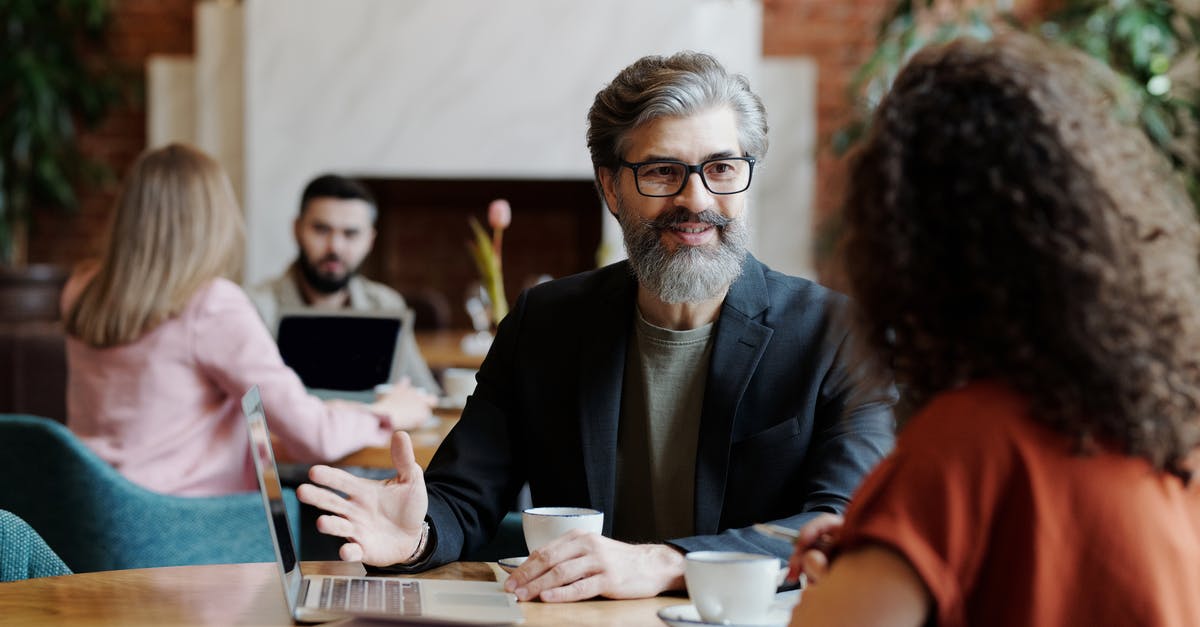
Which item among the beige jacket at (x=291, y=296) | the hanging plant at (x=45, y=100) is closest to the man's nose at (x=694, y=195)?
Result: the beige jacket at (x=291, y=296)

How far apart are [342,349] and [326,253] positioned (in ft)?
3.92

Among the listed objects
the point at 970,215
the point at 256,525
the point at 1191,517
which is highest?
the point at 970,215

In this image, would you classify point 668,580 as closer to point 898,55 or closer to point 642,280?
point 642,280

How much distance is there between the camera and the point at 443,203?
705 cm

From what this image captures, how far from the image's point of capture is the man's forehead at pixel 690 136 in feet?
5.61

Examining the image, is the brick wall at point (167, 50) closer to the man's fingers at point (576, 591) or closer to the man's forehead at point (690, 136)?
the man's forehead at point (690, 136)

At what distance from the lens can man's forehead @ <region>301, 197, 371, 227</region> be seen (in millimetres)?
4027

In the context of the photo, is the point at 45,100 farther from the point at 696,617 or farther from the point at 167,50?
the point at 696,617

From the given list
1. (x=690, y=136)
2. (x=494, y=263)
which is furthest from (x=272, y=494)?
(x=494, y=263)

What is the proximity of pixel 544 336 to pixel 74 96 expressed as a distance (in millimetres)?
6002

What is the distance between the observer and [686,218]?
1.75 m

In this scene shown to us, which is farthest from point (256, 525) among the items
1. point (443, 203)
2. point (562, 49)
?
point (443, 203)

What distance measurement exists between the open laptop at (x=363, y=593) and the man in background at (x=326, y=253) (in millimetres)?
2706

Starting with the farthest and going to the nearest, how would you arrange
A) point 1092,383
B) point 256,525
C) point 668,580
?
point 256,525, point 668,580, point 1092,383
